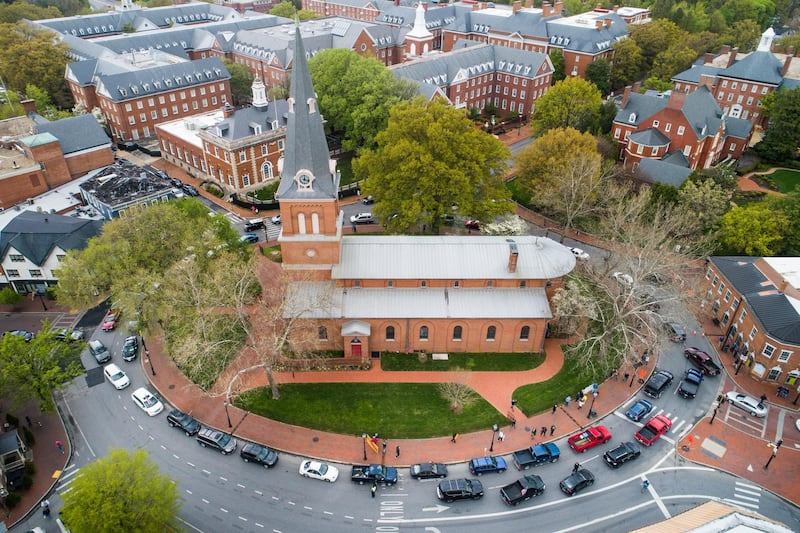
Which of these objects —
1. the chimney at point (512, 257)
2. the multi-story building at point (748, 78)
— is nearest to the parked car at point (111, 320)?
the chimney at point (512, 257)

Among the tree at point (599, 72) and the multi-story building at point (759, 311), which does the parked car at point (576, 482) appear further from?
the tree at point (599, 72)

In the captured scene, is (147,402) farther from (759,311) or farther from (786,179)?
(786,179)

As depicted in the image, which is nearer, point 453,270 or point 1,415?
point 1,415

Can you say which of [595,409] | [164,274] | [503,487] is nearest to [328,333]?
[164,274]

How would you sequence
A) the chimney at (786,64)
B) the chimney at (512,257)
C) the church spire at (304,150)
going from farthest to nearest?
the chimney at (786,64) < the chimney at (512,257) < the church spire at (304,150)

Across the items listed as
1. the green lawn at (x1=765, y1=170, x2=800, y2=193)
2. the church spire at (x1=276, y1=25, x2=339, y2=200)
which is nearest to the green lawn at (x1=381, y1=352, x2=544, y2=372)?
the church spire at (x1=276, y1=25, x2=339, y2=200)

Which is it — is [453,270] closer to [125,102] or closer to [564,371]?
[564,371]
